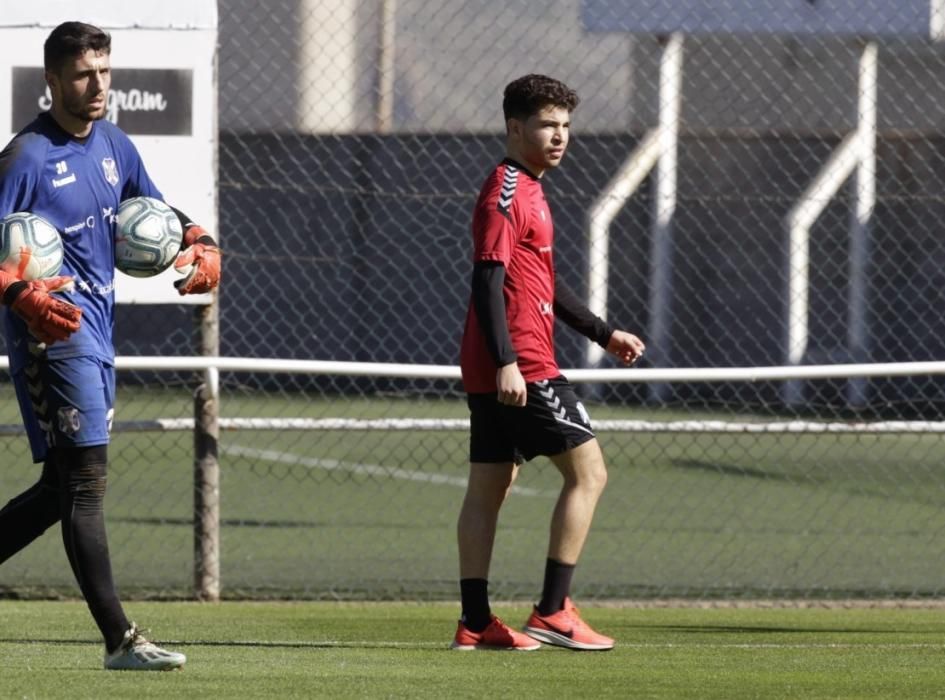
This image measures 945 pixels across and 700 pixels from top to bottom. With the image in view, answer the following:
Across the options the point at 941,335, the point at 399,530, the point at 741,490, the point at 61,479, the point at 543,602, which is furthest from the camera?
the point at 941,335

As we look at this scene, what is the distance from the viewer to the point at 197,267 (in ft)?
18.4

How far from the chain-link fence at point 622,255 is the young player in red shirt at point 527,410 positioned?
400 centimetres

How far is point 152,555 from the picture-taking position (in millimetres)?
8773

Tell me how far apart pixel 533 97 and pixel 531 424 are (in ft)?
3.49

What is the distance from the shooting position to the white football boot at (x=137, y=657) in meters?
5.29

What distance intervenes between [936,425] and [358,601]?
8.29ft

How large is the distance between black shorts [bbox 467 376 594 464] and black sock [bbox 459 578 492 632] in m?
0.42

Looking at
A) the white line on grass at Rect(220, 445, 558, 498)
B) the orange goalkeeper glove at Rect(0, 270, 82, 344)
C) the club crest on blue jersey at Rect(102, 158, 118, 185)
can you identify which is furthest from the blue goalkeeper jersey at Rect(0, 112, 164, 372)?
the white line on grass at Rect(220, 445, 558, 498)

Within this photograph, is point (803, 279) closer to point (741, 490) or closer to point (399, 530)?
point (741, 490)

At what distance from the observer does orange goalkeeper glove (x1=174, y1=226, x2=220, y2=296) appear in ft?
18.4

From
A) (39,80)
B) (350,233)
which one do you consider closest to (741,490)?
(39,80)

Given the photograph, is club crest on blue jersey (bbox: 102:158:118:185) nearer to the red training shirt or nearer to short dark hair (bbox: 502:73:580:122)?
the red training shirt

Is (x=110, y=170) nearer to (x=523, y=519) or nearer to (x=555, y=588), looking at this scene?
(x=555, y=588)

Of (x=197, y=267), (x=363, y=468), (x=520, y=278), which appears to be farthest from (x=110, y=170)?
(x=363, y=468)
